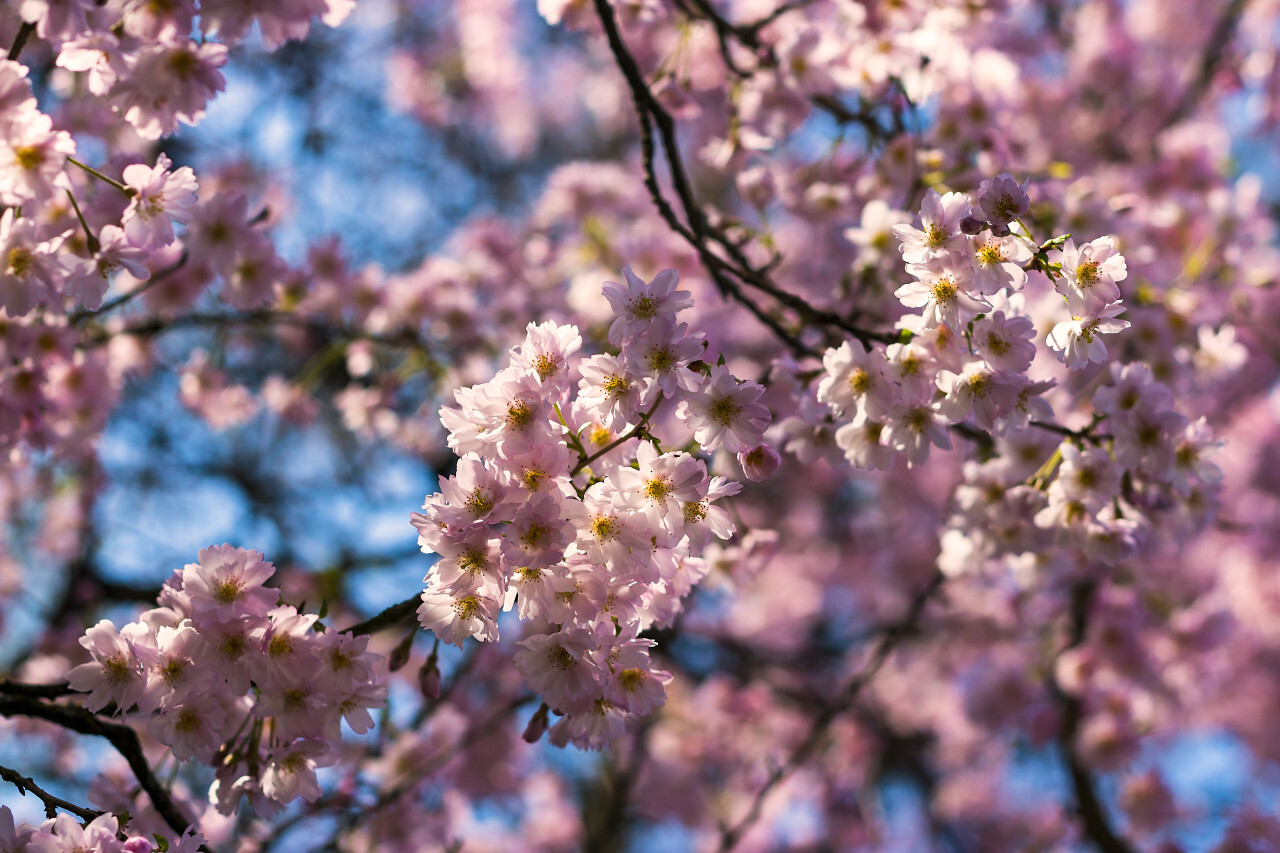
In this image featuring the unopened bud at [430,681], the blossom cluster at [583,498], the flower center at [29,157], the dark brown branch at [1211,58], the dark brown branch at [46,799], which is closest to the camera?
the blossom cluster at [583,498]

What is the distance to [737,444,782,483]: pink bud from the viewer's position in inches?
65.9

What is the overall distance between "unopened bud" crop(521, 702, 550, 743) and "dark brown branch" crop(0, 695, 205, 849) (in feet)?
2.32

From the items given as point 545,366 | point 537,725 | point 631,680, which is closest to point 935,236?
point 545,366

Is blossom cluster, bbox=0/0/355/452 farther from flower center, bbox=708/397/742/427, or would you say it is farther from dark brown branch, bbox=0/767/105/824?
flower center, bbox=708/397/742/427

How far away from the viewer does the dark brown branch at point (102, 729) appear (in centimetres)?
176

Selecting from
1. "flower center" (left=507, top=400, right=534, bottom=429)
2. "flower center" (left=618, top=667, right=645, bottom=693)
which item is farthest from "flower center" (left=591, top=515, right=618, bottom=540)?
"flower center" (left=618, top=667, right=645, bottom=693)

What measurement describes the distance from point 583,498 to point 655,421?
212 millimetres

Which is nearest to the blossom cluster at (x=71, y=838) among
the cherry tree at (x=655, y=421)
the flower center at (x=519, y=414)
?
the cherry tree at (x=655, y=421)

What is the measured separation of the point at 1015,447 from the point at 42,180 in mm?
2233

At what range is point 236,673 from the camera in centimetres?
160

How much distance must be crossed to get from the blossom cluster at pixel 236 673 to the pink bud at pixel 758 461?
0.76 meters

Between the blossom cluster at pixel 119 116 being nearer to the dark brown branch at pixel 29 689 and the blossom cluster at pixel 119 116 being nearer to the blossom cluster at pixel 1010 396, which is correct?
the dark brown branch at pixel 29 689

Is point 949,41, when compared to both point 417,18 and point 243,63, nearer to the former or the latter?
point 243,63

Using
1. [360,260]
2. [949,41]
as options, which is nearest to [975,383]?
[949,41]
